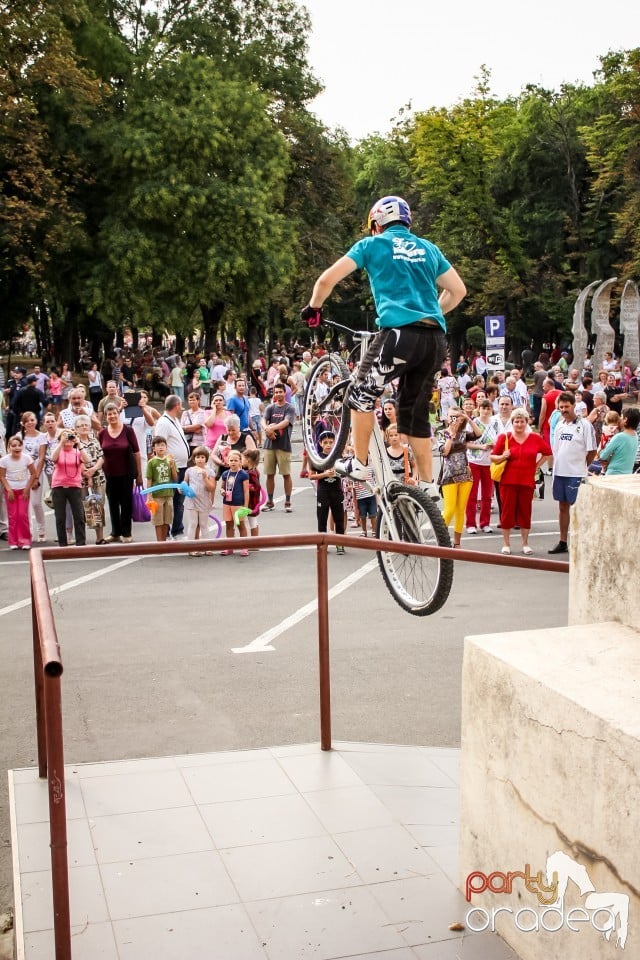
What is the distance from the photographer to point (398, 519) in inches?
231

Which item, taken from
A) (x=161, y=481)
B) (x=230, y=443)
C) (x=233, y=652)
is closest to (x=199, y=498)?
(x=161, y=481)

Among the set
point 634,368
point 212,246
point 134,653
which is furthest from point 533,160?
point 134,653

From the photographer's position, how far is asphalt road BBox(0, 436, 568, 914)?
765 cm

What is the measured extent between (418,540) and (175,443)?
342 inches

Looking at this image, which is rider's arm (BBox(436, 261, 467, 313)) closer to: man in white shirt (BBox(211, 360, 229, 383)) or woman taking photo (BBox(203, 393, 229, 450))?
woman taking photo (BBox(203, 393, 229, 450))

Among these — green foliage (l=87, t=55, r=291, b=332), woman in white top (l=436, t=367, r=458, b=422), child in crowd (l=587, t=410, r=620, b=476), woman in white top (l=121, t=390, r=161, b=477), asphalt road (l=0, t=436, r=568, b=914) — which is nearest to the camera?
asphalt road (l=0, t=436, r=568, b=914)

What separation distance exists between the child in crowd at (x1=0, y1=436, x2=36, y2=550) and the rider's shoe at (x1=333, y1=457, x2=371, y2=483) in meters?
8.76

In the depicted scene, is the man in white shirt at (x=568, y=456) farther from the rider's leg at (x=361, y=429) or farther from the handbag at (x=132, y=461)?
the rider's leg at (x=361, y=429)

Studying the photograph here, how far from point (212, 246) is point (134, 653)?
80.9 feet

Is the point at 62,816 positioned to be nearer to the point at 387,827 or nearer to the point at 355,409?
the point at 387,827

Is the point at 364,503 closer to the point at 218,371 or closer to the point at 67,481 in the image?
the point at 67,481

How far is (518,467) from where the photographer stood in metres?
12.9

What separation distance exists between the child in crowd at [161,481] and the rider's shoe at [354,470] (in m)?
7.61

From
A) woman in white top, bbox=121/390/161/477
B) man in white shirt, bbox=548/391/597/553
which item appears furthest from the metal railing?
woman in white top, bbox=121/390/161/477
